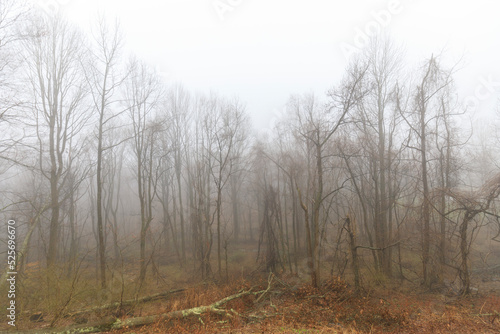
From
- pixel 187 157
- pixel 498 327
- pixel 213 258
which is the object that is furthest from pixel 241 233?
pixel 498 327

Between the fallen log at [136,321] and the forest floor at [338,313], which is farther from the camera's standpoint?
the forest floor at [338,313]

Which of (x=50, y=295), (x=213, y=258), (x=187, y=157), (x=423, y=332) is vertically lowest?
(x=213, y=258)

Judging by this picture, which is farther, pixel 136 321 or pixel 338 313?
pixel 338 313

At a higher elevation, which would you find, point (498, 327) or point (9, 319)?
point (9, 319)

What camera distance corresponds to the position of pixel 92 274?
1493 centimetres

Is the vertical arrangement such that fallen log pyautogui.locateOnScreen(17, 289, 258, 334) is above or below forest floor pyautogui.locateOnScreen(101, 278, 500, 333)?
above

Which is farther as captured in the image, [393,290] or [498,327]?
[393,290]

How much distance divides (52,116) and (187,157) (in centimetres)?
1198

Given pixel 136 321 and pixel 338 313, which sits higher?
pixel 136 321

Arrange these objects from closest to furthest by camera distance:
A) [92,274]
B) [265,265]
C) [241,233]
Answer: [265,265]
[92,274]
[241,233]

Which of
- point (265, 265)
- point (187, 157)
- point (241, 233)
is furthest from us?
point (241, 233)

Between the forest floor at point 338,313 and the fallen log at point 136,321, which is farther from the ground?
the fallen log at point 136,321

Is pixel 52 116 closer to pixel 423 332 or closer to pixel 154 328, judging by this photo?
pixel 154 328

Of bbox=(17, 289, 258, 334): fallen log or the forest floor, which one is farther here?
the forest floor
